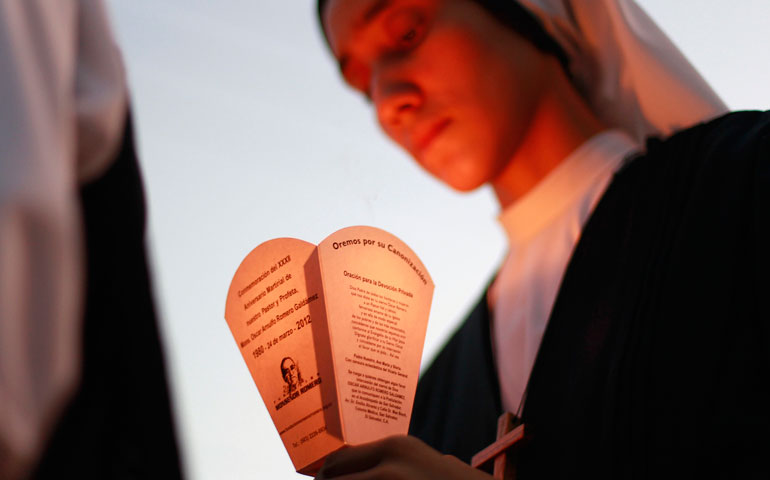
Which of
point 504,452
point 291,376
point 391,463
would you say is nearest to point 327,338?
point 291,376

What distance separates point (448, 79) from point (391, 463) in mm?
913

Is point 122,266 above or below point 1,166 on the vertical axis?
below

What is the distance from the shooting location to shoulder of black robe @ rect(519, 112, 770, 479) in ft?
4.09

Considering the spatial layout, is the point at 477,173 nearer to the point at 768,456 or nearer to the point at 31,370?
the point at 768,456

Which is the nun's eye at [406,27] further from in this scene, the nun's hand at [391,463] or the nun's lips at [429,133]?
the nun's hand at [391,463]

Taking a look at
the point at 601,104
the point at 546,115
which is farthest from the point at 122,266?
the point at 601,104

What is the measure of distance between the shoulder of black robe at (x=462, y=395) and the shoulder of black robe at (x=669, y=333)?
190 mm

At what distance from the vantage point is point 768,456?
1160mm

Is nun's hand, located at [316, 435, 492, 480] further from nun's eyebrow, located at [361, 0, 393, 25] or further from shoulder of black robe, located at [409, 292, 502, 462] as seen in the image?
nun's eyebrow, located at [361, 0, 393, 25]

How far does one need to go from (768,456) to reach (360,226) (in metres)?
→ 0.71

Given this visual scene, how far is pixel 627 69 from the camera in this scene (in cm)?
186

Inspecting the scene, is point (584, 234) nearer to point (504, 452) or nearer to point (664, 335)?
point (664, 335)

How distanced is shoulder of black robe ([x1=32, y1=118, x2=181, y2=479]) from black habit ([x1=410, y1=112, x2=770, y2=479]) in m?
0.81

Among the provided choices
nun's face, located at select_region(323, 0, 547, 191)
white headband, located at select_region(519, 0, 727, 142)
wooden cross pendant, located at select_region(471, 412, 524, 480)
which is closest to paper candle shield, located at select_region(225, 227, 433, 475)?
wooden cross pendant, located at select_region(471, 412, 524, 480)
